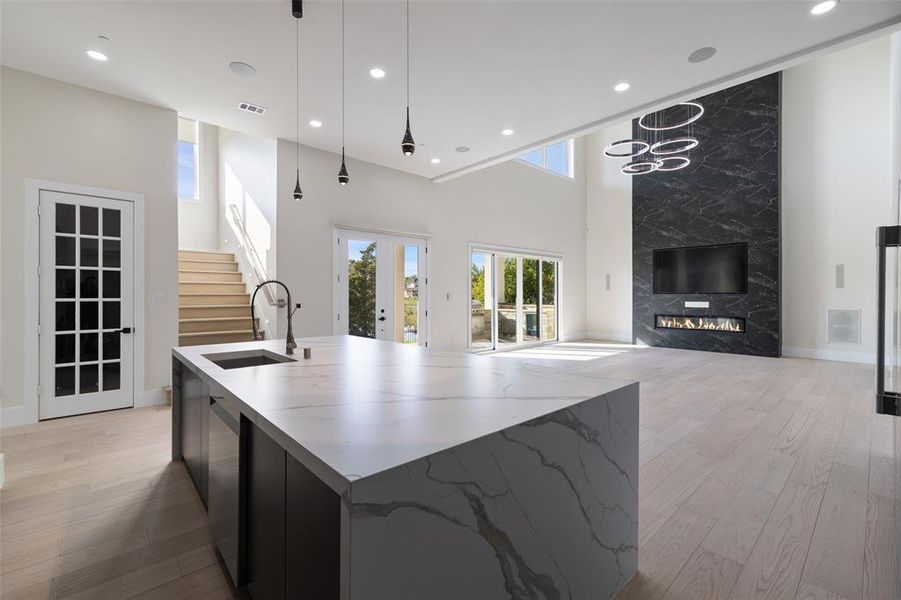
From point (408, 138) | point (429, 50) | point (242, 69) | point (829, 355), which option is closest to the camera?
point (408, 138)

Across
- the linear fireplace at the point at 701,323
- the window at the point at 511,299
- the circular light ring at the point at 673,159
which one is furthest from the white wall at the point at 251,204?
the linear fireplace at the point at 701,323

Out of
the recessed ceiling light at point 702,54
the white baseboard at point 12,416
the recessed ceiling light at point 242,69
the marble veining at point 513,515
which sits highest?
the recessed ceiling light at point 702,54

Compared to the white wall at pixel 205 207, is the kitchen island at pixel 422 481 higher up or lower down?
lower down

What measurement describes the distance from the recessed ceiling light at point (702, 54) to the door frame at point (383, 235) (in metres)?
4.38

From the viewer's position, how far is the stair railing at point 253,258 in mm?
5474

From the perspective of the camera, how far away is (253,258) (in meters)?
6.33

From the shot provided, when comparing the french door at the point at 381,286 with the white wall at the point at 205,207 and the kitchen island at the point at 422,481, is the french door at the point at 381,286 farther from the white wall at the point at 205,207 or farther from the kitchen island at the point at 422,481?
the kitchen island at the point at 422,481

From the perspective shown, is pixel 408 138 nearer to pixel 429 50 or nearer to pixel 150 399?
pixel 429 50

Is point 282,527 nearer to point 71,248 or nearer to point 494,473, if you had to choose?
point 494,473

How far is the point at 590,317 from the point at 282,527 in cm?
1023

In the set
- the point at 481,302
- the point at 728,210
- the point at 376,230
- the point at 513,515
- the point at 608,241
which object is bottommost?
the point at 513,515

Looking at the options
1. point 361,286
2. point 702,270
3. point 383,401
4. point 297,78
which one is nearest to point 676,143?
point 702,270

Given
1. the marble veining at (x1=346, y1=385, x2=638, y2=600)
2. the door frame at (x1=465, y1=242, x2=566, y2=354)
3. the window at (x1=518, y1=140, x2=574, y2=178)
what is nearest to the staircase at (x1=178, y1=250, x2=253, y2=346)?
the door frame at (x1=465, y1=242, x2=566, y2=354)

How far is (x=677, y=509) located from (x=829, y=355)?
722 cm
